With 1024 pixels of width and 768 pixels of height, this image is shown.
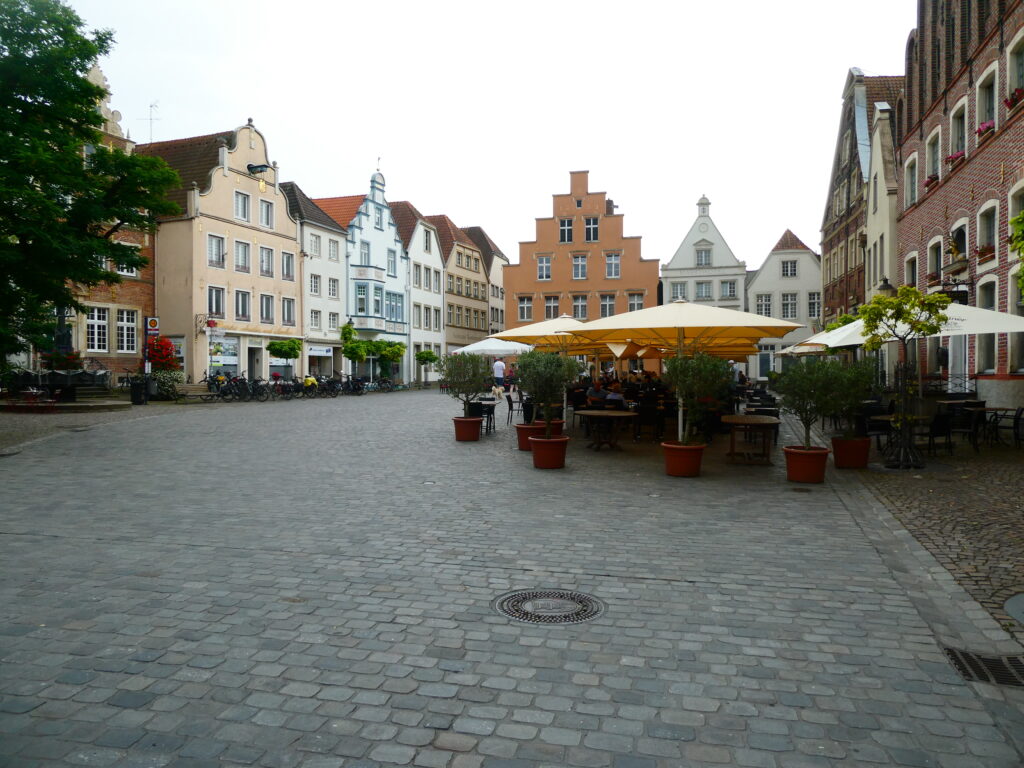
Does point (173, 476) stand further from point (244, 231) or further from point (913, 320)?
point (244, 231)

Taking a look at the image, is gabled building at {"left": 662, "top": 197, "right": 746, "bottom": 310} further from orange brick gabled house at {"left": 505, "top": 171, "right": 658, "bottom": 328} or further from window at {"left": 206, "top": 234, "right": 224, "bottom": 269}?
window at {"left": 206, "top": 234, "right": 224, "bottom": 269}

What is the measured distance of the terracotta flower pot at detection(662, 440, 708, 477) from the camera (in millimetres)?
10617

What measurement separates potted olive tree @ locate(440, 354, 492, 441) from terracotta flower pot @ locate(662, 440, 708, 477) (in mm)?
5787

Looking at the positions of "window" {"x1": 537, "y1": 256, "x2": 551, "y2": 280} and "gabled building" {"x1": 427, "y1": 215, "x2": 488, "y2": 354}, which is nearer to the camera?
"window" {"x1": 537, "y1": 256, "x2": 551, "y2": 280}

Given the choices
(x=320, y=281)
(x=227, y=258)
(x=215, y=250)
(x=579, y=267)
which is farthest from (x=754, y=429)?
(x=579, y=267)

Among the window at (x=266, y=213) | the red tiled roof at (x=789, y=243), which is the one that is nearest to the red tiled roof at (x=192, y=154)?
the window at (x=266, y=213)

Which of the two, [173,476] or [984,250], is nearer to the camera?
[173,476]

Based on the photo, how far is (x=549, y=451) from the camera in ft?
37.5

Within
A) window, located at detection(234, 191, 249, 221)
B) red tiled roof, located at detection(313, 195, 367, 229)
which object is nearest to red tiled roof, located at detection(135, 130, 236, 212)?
window, located at detection(234, 191, 249, 221)

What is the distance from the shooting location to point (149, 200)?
629 inches

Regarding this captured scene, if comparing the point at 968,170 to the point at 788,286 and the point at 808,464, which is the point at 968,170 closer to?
the point at 808,464

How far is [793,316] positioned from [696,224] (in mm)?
10629

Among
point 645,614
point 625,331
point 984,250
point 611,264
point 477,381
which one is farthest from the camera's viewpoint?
point 611,264

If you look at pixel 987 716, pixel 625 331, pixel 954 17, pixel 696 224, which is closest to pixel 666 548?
pixel 987 716
